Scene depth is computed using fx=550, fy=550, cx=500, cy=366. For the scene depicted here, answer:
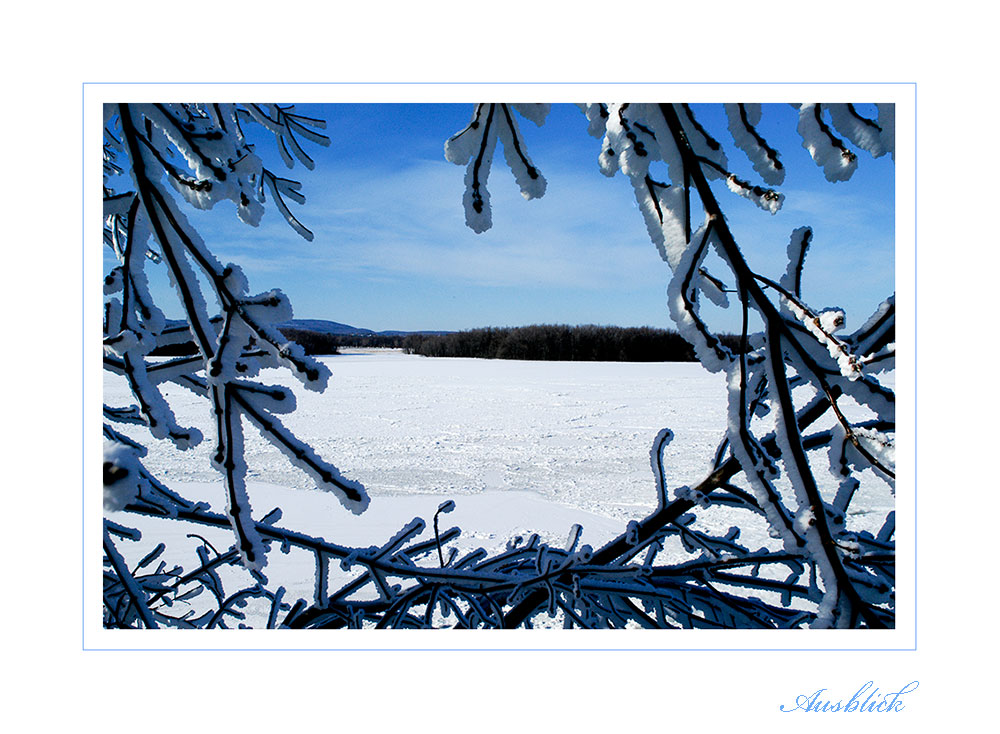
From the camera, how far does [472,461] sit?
15.9 ft

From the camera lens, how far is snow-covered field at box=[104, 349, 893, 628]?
3.26 metres

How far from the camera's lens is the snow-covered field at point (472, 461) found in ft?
10.7

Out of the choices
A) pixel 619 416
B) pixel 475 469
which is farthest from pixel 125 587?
pixel 619 416

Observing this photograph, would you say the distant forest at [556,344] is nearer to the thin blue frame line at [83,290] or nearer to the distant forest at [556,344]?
the distant forest at [556,344]

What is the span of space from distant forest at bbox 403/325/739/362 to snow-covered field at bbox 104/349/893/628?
2.32m

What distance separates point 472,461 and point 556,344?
984 centimetres

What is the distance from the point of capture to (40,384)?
92 centimetres
